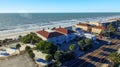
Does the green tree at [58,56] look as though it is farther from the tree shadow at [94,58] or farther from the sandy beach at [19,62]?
the tree shadow at [94,58]

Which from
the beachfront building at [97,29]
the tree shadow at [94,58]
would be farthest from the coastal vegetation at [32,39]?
the beachfront building at [97,29]

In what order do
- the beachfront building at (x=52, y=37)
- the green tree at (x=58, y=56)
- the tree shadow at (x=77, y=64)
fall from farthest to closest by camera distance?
the beachfront building at (x=52, y=37)
the tree shadow at (x=77, y=64)
the green tree at (x=58, y=56)

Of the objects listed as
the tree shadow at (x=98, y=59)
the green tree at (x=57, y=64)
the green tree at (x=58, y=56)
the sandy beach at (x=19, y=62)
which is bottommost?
the tree shadow at (x=98, y=59)

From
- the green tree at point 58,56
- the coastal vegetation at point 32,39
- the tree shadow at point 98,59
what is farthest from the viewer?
the coastal vegetation at point 32,39

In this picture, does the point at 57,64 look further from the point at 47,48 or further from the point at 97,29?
the point at 97,29

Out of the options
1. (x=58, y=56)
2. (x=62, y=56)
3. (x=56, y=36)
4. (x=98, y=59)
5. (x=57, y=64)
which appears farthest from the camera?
(x=56, y=36)

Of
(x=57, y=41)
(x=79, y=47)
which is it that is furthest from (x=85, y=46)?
(x=57, y=41)

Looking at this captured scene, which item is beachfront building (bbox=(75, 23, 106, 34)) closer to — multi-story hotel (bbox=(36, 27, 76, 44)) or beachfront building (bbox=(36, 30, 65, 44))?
multi-story hotel (bbox=(36, 27, 76, 44))

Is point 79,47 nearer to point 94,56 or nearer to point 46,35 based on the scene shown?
point 94,56

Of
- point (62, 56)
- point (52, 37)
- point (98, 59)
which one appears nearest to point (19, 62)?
point (62, 56)

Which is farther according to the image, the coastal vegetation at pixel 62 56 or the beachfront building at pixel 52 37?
the beachfront building at pixel 52 37

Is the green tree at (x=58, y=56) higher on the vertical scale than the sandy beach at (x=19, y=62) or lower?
higher
